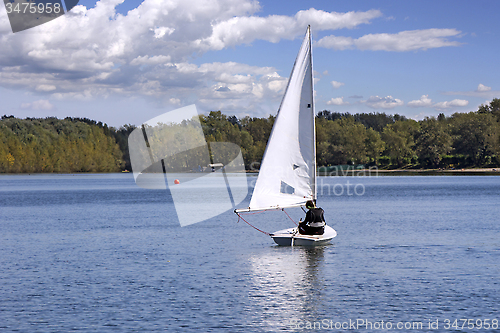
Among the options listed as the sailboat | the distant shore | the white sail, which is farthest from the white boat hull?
the distant shore

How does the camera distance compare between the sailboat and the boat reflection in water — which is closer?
the boat reflection in water

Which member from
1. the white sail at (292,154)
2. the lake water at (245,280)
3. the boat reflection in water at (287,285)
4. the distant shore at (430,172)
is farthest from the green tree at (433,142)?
the white sail at (292,154)

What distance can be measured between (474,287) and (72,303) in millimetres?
16556

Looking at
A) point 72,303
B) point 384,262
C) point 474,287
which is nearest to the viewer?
point 72,303

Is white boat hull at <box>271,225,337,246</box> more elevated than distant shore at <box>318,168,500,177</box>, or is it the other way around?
white boat hull at <box>271,225,337,246</box>

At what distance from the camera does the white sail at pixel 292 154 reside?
29.1m

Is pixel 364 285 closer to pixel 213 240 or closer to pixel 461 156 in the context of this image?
pixel 213 240

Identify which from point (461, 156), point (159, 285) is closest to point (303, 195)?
point (159, 285)

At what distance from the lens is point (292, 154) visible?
96.9ft

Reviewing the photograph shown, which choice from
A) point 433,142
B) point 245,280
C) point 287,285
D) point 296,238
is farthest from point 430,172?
point 287,285

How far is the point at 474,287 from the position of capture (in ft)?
72.4

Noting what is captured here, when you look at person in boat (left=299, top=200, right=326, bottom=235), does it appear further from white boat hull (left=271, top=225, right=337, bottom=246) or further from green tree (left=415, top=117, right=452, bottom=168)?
green tree (left=415, top=117, right=452, bottom=168)

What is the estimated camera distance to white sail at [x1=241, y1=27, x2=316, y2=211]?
29.1m

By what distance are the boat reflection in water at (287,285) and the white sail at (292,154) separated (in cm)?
310
